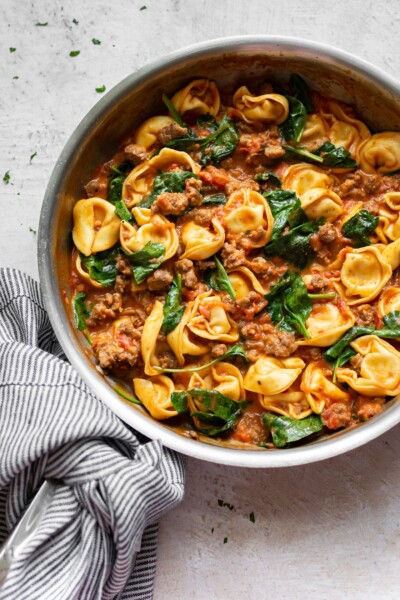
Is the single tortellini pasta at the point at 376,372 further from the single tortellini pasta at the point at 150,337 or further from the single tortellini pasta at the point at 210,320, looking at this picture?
the single tortellini pasta at the point at 150,337

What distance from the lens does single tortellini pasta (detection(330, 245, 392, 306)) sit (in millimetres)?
5320

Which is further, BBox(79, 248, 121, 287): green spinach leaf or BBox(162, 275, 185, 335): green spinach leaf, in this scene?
BBox(79, 248, 121, 287): green spinach leaf

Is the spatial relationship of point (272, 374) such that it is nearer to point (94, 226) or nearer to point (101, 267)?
point (101, 267)

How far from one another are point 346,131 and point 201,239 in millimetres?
1361

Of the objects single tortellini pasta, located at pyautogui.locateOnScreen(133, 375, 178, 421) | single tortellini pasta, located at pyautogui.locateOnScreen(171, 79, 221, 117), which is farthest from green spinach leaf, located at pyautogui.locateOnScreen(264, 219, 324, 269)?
single tortellini pasta, located at pyautogui.locateOnScreen(133, 375, 178, 421)

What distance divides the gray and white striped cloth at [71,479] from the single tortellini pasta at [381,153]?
Result: 2.54 meters

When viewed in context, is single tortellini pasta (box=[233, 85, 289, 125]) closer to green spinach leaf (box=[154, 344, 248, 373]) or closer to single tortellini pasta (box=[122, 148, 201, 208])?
single tortellini pasta (box=[122, 148, 201, 208])

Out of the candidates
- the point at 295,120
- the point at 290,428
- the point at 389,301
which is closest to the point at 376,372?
the point at 389,301

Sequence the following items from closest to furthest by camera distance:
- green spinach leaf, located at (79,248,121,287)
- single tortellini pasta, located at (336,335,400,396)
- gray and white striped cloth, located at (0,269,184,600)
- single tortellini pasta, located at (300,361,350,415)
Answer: gray and white striped cloth, located at (0,269,184,600), single tortellini pasta, located at (336,335,400,396), single tortellini pasta, located at (300,361,350,415), green spinach leaf, located at (79,248,121,287)

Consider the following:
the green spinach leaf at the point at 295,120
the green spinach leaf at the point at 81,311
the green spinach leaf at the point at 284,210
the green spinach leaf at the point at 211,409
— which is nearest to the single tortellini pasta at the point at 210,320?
the green spinach leaf at the point at 211,409

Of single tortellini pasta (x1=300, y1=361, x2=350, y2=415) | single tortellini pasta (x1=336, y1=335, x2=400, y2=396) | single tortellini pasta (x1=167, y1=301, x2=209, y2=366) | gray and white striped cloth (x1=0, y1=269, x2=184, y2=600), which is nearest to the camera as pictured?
gray and white striped cloth (x1=0, y1=269, x2=184, y2=600)

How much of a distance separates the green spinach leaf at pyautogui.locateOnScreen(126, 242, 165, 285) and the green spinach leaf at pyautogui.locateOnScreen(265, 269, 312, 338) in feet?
2.73

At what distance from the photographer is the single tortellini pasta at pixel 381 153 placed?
540 centimetres

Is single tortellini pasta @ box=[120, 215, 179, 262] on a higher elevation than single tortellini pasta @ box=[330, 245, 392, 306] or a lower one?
higher
